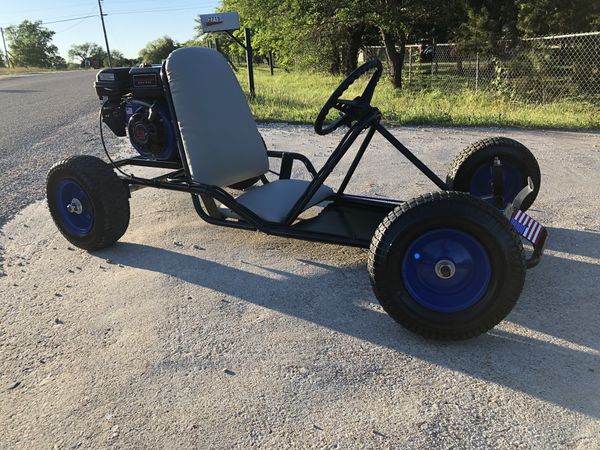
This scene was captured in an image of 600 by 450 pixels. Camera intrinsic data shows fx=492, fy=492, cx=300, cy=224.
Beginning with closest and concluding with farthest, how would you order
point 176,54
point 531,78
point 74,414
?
point 74,414 < point 176,54 < point 531,78

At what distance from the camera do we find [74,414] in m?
2.18

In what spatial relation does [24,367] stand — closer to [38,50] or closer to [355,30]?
[355,30]

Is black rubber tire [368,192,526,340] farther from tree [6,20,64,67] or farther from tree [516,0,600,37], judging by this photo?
tree [6,20,64,67]

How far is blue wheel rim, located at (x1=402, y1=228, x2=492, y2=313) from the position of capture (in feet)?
8.12

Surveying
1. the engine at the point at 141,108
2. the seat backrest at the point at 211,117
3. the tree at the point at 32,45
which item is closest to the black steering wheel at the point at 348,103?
the seat backrest at the point at 211,117

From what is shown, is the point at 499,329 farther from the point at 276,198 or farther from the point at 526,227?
the point at 276,198

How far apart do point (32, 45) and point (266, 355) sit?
105m

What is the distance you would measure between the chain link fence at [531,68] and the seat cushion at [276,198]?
9115 millimetres

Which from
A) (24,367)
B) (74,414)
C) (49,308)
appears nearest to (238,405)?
(74,414)

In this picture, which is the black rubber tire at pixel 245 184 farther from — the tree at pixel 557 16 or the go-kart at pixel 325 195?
the tree at pixel 557 16

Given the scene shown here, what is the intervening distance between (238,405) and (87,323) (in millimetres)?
1222

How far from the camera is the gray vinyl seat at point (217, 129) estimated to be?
3.64 metres

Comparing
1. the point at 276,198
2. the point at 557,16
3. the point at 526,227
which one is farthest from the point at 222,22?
the point at 526,227

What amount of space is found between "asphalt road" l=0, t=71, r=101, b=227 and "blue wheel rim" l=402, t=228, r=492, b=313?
13.0 ft
